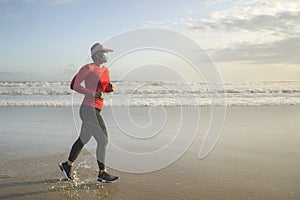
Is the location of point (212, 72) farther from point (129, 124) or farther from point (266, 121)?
point (266, 121)

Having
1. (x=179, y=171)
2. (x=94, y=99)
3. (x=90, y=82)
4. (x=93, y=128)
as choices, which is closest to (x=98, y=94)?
(x=94, y=99)

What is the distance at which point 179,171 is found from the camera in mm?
5035

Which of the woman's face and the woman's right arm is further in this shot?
the woman's face

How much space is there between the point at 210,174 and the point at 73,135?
158 inches

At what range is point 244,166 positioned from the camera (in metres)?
5.22

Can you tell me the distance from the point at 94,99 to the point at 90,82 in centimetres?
24

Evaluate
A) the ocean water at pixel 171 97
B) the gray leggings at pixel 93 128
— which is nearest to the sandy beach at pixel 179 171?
the gray leggings at pixel 93 128

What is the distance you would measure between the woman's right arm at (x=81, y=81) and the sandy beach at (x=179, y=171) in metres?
1.24

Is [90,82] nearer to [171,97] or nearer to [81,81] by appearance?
[81,81]

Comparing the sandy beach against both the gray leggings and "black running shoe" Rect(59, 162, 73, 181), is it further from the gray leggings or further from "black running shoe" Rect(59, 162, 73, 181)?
the gray leggings

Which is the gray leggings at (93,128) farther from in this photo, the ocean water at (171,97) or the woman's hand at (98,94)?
the ocean water at (171,97)

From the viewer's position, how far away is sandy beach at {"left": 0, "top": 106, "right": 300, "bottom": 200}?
13.5 ft

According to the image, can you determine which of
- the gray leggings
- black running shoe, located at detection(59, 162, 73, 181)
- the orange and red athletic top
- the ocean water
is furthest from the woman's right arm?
the ocean water

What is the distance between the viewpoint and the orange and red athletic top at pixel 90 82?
14.7ft
